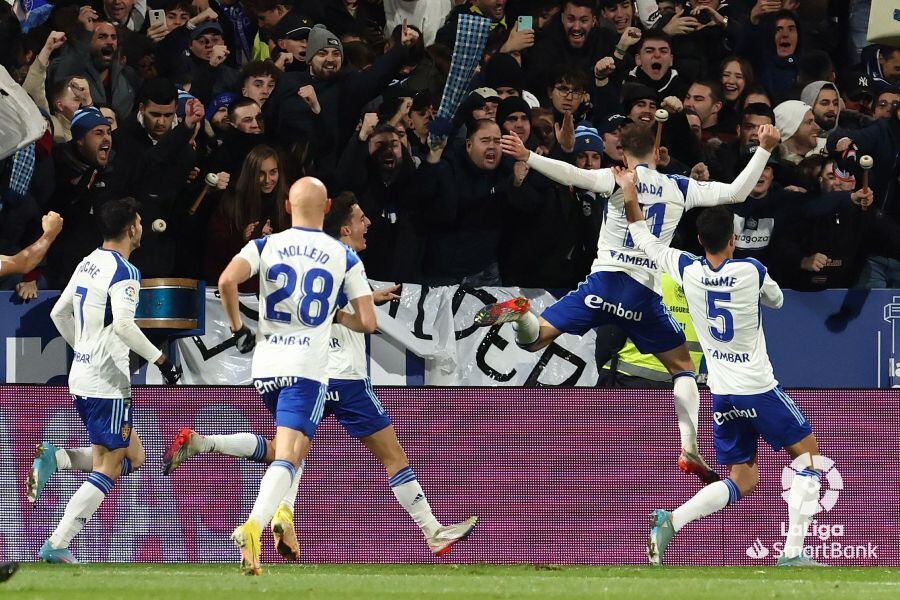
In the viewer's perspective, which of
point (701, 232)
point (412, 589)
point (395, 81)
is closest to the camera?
point (412, 589)

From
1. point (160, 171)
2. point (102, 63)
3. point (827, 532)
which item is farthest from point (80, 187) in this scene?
point (827, 532)

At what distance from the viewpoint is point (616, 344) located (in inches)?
496

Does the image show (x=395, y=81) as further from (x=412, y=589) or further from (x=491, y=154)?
(x=412, y=589)

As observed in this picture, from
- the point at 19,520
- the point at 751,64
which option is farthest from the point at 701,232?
the point at 751,64

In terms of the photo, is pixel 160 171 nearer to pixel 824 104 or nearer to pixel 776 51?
pixel 824 104

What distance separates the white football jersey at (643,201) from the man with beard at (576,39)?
4.70m

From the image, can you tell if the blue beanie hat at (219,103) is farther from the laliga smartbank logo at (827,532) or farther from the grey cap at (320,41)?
the laliga smartbank logo at (827,532)

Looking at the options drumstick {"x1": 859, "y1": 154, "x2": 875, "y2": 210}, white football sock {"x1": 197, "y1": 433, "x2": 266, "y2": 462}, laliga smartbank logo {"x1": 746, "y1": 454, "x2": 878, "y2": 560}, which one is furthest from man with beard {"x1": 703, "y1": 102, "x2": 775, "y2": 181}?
white football sock {"x1": 197, "y1": 433, "x2": 266, "y2": 462}

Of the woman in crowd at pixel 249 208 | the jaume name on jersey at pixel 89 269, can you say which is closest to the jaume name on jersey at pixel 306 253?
the jaume name on jersey at pixel 89 269

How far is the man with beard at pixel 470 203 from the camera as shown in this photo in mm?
13164

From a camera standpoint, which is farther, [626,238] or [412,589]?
[626,238]

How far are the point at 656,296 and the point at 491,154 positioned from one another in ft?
9.75

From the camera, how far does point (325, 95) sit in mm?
13883

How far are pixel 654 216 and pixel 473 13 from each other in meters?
5.29
